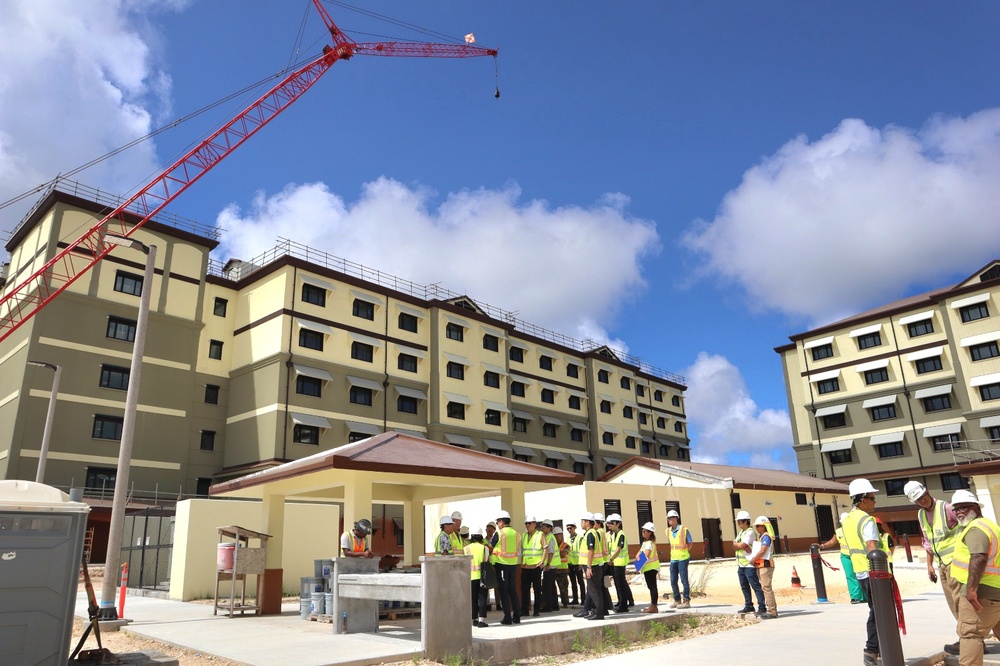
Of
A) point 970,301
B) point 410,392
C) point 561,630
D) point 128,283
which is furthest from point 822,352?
point 561,630

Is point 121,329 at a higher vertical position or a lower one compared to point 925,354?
lower

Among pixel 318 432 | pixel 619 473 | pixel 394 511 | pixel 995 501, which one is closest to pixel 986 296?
pixel 995 501

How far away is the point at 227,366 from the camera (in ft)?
137

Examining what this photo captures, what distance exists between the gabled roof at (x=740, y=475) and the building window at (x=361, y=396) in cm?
1447

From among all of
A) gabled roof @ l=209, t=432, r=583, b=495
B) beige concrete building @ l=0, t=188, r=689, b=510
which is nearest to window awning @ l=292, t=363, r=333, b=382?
beige concrete building @ l=0, t=188, r=689, b=510

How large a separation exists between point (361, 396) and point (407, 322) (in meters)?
6.39

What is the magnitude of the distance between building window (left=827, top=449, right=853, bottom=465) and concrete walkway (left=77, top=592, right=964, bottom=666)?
41921 millimetres

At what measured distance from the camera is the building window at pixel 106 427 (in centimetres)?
3519

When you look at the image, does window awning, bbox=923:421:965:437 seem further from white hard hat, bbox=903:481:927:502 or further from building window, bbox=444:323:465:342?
white hard hat, bbox=903:481:927:502

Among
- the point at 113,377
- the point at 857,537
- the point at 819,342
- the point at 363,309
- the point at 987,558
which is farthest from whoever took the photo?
the point at 819,342

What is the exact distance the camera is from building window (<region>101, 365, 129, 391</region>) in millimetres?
36062

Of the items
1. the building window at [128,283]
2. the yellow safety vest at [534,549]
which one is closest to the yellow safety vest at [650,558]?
the yellow safety vest at [534,549]

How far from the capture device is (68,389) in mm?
34438

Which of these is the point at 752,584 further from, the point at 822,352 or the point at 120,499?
the point at 822,352
